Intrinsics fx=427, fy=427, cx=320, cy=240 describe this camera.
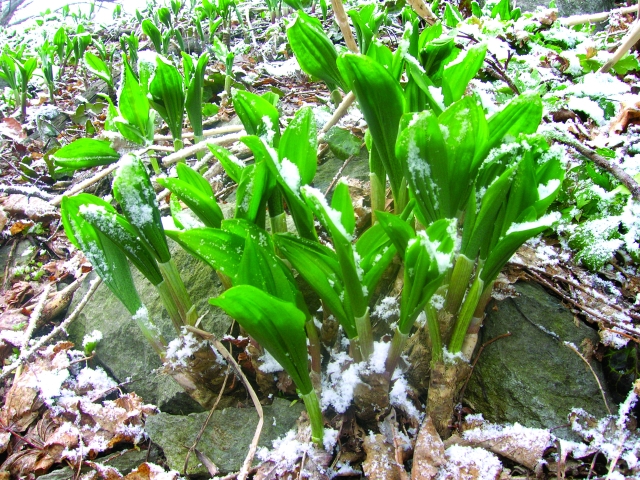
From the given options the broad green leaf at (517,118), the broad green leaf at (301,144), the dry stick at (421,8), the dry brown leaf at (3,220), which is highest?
the dry stick at (421,8)

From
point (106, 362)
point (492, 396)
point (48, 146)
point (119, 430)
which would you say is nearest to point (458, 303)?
point (492, 396)

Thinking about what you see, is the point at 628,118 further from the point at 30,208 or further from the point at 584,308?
the point at 30,208

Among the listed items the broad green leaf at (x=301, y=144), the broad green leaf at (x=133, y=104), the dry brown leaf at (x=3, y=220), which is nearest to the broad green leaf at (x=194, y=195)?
the broad green leaf at (x=301, y=144)

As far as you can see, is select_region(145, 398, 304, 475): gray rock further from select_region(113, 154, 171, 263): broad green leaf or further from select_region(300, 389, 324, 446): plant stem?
select_region(113, 154, 171, 263): broad green leaf

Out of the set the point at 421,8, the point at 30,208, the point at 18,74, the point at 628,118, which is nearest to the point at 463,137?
the point at 628,118

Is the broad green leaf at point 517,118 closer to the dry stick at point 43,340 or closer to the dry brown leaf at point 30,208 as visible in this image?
the dry stick at point 43,340

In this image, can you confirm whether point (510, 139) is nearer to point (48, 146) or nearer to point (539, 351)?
point (539, 351)
